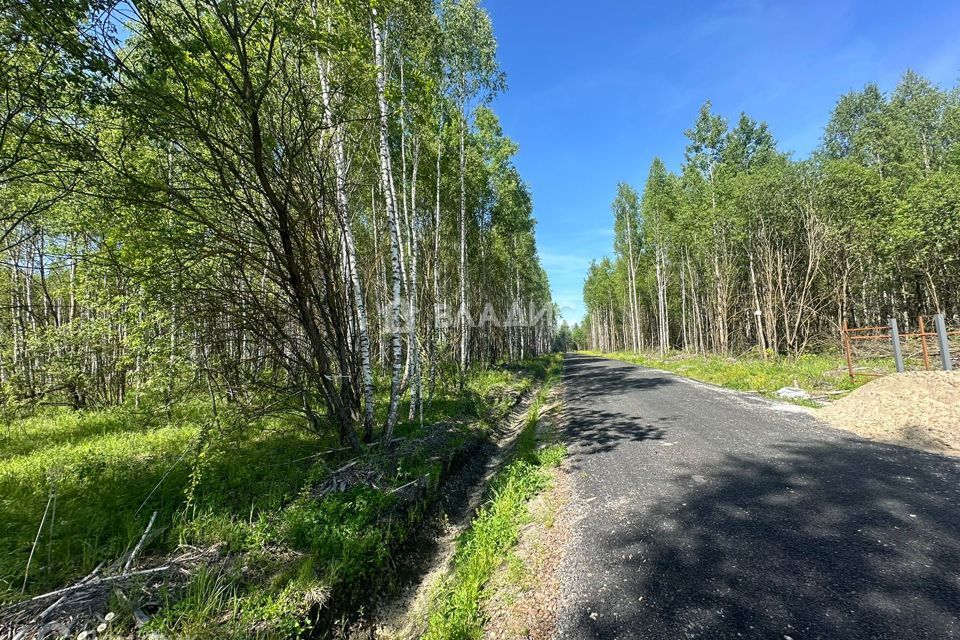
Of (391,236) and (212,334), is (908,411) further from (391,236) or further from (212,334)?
(212,334)

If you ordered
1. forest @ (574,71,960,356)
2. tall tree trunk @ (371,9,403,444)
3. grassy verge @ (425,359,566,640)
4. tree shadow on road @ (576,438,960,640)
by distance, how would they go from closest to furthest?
tree shadow on road @ (576,438,960,640) < grassy verge @ (425,359,566,640) < tall tree trunk @ (371,9,403,444) < forest @ (574,71,960,356)

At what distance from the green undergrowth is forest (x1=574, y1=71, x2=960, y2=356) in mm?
22493

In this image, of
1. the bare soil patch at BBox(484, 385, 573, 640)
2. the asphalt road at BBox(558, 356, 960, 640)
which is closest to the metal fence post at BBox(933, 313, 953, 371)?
the asphalt road at BBox(558, 356, 960, 640)

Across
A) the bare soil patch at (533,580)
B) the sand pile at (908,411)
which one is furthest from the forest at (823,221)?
the bare soil patch at (533,580)

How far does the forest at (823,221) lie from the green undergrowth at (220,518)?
73.8ft

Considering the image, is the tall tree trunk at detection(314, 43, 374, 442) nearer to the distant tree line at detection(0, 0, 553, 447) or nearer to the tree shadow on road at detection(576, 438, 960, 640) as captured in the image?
the distant tree line at detection(0, 0, 553, 447)

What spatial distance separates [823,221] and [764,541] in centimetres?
2347

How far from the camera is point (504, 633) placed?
2.70 meters

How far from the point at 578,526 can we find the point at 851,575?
2.23 m

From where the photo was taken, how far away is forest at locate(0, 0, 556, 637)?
10.3 ft

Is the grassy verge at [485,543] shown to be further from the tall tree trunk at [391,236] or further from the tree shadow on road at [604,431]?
the tall tree trunk at [391,236]

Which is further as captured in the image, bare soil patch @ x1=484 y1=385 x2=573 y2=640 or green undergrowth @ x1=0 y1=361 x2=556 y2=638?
green undergrowth @ x1=0 y1=361 x2=556 y2=638

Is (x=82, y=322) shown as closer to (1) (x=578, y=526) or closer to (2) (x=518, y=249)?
(1) (x=578, y=526)

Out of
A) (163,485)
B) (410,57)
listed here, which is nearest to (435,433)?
(163,485)
